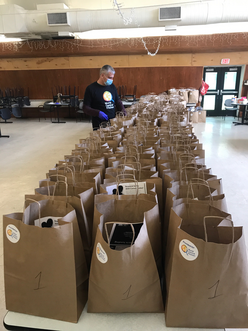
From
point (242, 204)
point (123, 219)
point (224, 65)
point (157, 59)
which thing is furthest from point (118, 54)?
point (123, 219)

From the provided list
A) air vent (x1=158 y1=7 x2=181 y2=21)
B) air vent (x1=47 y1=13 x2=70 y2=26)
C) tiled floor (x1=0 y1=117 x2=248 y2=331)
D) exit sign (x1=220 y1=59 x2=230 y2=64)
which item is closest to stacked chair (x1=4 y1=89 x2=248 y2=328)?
tiled floor (x1=0 y1=117 x2=248 y2=331)

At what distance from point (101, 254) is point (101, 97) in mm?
2974

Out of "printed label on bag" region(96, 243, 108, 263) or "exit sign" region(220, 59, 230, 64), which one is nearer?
"printed label on bag" region(96, 243, 108, 263)

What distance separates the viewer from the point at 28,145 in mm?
5824

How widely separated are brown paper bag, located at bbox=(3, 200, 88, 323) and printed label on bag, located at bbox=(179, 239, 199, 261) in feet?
1.32

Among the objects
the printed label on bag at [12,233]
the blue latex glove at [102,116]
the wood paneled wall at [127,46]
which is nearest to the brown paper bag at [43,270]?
the printed label on bag at [12,233]

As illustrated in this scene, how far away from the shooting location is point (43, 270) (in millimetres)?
922

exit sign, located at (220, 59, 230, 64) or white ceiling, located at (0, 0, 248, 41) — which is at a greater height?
white ceiling, located at (0, 0, 248, 41)

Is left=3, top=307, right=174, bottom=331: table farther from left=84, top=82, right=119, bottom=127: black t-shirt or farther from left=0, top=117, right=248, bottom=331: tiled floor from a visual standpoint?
left=84, top=82, right=119, bottom=127: black t-shirt

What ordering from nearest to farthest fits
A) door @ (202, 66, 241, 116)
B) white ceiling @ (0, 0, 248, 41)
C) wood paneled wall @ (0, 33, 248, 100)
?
white ceiling @ (0, 0, 248, 41) → wood paneled wall @ (0, 33, 248, 100) → door @ (202, 66, 241, 116)

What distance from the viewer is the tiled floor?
9.25 feet

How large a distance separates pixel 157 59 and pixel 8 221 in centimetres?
976

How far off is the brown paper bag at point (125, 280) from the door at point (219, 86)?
32.6 feet

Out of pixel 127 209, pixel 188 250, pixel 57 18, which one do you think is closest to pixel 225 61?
pixel 57 18
